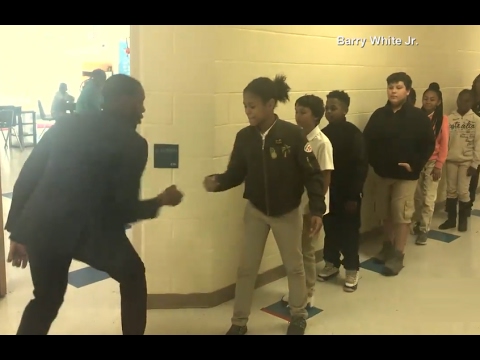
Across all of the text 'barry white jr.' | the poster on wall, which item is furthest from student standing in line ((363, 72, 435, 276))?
the poster on wall

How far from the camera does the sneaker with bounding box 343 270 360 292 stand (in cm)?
240

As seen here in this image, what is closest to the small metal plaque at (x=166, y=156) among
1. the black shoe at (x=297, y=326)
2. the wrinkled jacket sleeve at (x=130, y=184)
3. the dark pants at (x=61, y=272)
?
the wrinkled jacket sleeve at (x=130, y=184)

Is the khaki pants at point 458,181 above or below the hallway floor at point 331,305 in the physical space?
above

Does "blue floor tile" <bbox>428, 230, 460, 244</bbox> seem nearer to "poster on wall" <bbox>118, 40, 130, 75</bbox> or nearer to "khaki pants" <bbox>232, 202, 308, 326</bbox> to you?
"khaki pants" <bbox>232, 202, 308, 326</bbox>

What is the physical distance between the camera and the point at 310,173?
1.83 meters

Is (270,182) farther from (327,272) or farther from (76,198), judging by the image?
Answer: (327,272)

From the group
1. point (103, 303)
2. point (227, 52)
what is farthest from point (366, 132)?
point (103, 303)

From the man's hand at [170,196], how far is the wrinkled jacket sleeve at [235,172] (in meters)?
0.19

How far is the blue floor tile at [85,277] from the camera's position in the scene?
1.54 meters

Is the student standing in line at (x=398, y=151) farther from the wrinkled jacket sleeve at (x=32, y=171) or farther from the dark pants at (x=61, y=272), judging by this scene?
the wrinkled jacket sleeve at (x=32, y=171)

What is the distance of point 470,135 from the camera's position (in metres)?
3.32

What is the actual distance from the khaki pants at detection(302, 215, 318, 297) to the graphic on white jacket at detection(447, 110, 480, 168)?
1671 mm
